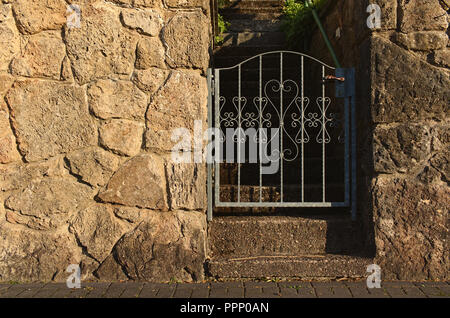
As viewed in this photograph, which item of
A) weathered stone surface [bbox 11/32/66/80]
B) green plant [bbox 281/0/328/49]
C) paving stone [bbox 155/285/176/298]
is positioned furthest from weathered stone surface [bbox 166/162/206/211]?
green plant [bbox 281/0/328/49]

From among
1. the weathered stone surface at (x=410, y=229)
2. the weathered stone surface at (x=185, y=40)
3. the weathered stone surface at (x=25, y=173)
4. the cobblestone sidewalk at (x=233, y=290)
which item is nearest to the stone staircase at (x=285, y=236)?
the cobblestone sidewalk at (x=233, y=290)

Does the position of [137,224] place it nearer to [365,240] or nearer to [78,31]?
[78,31]

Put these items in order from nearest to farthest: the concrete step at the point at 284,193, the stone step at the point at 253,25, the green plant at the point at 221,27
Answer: the concrete step at the point at 284,193 < the green plant at the point at 221,27 < the stone step at the point at 253,25

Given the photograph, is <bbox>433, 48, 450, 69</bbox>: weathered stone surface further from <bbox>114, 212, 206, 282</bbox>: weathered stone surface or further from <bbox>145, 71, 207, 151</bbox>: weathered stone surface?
<bbox>114, 212, 206, 282</bbox>: weathered stone surface

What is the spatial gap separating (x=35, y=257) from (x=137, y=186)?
94cm

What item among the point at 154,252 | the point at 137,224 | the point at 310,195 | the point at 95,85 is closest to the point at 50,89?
the point at 95,85

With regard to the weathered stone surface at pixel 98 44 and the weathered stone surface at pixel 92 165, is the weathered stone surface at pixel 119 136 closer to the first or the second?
the weathered stone surface at pixel 92 165

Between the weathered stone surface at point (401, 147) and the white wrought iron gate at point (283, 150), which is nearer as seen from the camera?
the weathered stone surface at point (401, 147)

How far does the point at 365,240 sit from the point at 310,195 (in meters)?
0.65

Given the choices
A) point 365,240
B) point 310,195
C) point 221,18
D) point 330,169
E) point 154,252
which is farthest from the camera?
point 221,18

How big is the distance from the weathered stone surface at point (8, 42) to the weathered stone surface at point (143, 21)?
2.76 ft

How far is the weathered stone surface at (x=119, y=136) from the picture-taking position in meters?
3.02

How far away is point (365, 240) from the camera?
3197mm

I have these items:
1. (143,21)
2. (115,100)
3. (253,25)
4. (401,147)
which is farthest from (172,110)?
(253,25)
